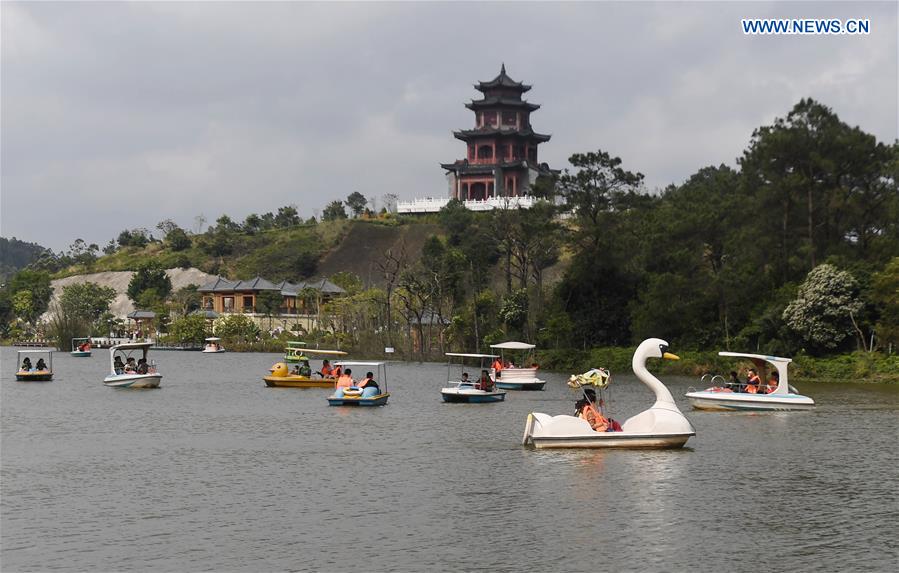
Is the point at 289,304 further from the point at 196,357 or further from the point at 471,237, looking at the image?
the point at 196,357

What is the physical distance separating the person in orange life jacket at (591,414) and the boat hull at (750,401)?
15.2 m

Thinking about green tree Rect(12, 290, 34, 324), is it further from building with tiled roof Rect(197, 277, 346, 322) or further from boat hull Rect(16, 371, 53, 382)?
boat hull Rect(16, 371, 53, 382)

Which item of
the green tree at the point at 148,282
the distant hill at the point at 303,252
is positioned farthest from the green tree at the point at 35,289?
the distant hill at the point at 303,252

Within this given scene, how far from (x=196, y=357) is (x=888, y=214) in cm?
7380

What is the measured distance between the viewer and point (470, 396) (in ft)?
175

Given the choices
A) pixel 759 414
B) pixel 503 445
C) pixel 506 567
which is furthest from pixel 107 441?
pixel 759 414

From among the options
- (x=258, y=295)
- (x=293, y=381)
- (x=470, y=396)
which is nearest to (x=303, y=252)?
(x=258, y=295)

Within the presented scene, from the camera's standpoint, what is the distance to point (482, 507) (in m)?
26.6

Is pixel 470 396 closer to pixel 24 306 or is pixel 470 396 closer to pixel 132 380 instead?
pixel 132 380

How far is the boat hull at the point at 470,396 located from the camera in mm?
53250

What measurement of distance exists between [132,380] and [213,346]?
67635mm

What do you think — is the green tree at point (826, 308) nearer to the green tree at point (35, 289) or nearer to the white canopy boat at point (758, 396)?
the white canopy boat at point (758, 396)

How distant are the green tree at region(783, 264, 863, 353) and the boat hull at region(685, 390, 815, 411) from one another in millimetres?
19589

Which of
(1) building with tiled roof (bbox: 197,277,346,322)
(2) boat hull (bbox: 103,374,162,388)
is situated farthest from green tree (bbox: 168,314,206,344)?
(2) boat hull (bbox: 103,374,162,388)
